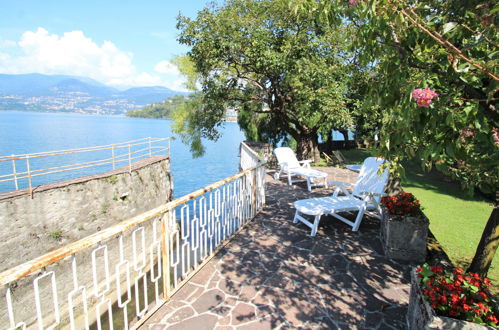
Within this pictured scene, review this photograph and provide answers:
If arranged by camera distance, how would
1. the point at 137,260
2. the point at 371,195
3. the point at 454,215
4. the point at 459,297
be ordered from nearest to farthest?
1. the point at 459,297
2. the point at 371,195
3. the point at 137,260
4. the point at 454,215

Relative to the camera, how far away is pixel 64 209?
30.6 ft

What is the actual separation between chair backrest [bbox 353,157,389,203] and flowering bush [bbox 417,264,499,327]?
2.86 metres

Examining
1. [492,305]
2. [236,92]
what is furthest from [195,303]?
[236,92]

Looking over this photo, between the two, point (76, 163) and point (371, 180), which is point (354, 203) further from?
point (76, 163)

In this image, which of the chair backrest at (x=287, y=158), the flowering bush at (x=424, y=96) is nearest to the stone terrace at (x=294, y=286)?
the flowering bush at (x=424, y=96)

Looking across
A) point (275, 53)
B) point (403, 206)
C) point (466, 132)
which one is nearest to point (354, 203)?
point (403, 206)

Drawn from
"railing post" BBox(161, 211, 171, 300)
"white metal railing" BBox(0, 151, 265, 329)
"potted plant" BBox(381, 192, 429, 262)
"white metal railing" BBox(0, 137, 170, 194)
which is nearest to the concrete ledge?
"white metal railing" BBox(0, 137, 170, 194)

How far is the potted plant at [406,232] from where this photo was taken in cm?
414

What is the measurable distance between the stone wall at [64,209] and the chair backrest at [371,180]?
8.53m

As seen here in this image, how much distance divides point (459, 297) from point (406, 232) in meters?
1.85

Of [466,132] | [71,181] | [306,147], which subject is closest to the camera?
[466,132]

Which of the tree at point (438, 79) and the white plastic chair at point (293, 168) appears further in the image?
the white plastic chair at point (293, 168)

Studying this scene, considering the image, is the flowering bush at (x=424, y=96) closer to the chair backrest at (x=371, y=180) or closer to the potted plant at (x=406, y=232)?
the potted plant at (x=406, y=232)

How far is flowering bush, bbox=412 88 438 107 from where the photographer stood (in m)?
1.75
